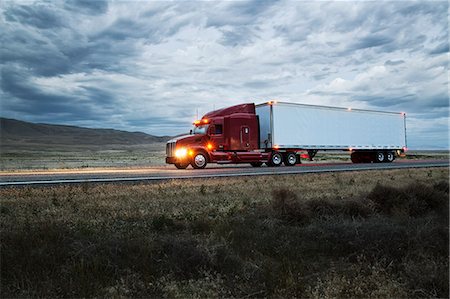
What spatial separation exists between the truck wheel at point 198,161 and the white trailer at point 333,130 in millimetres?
5108

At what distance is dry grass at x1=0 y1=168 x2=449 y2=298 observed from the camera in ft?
20.4

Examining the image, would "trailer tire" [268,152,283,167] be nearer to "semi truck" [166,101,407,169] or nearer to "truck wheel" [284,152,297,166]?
"semi truck" [166,101,407,169]

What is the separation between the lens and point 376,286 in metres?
6.36

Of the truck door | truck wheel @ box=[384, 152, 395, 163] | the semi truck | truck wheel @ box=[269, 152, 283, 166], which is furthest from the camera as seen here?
truck wheel @ box=[384, 152, 395, 163]

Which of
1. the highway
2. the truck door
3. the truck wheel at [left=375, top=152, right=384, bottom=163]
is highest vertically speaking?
the truck door

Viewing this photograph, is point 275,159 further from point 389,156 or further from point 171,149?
point 389,156

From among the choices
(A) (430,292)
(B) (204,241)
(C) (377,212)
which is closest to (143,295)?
(B) (204,241)

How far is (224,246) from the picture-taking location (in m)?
7.42

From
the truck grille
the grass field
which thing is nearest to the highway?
the truck grille

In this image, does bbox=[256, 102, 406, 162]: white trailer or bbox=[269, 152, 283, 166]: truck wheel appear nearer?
bbox=[256, 102, 406, 162]: white trailer

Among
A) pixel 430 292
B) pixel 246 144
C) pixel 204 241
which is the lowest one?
pixel 430 292

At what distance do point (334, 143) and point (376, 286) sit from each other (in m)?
26.0

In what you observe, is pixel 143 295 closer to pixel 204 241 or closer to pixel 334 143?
pixel 204 241

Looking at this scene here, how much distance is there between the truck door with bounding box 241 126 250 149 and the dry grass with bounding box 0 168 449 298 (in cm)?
1582
